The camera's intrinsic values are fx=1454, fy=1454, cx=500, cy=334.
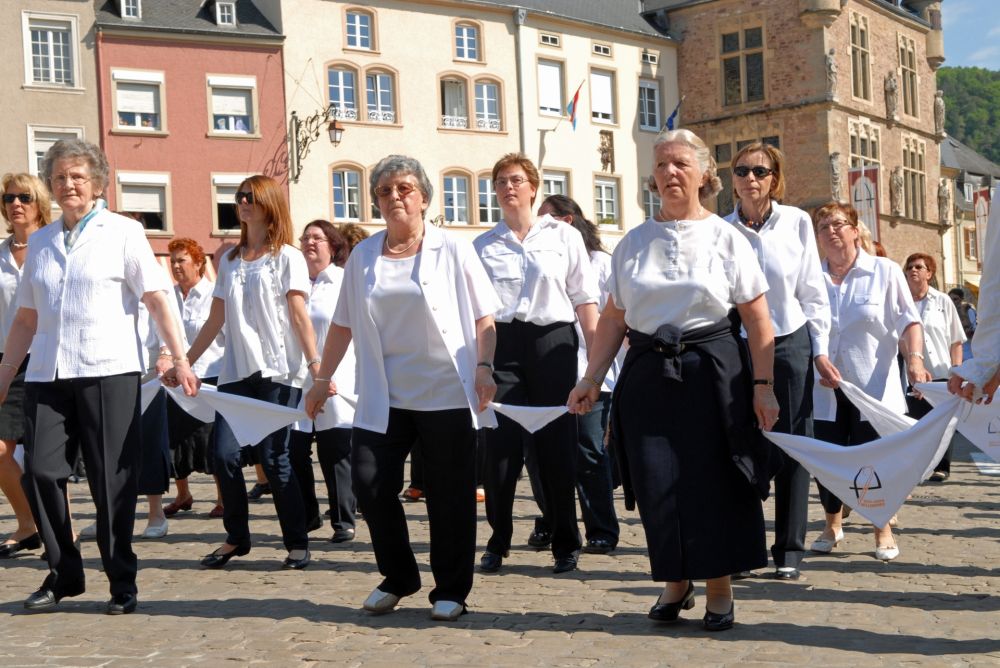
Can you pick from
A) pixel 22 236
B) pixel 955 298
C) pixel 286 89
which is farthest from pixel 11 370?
pixel 286 89

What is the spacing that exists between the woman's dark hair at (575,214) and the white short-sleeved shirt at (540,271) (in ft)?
2.19

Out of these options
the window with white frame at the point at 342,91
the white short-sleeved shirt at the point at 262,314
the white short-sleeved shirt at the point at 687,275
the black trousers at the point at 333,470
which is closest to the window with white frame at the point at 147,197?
the window with white frame at the point at 342,91

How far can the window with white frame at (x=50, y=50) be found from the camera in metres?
41.2

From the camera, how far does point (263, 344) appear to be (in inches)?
341

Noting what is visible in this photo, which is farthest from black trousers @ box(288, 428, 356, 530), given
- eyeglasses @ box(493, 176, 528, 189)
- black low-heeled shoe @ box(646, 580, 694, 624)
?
black low-heeled shoe @ box(646, 580, 694, 624)

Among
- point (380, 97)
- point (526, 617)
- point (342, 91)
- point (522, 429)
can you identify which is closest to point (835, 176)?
point (380, 97)

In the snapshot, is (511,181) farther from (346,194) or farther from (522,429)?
(346,194)

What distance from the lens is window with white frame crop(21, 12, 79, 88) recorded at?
4122 cm

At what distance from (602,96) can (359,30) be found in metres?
9.95

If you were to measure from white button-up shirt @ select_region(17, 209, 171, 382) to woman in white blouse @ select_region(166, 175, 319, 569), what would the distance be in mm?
1365

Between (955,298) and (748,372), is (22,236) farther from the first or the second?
(955,298)

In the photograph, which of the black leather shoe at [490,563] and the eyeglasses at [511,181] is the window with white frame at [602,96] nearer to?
the eyeglasses at [511,181]

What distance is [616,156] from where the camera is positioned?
5131 centimetres

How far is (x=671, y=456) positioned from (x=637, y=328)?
57 cm
